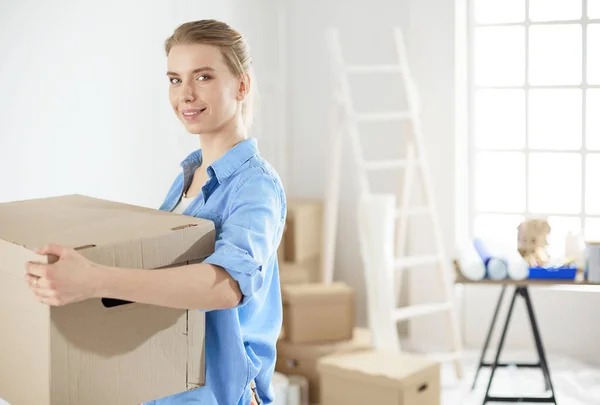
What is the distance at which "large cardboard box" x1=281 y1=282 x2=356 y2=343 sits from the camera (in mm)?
4168

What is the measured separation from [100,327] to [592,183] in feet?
12.3

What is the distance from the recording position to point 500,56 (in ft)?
15.8

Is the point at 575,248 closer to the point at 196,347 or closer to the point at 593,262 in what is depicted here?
the point at 593,262

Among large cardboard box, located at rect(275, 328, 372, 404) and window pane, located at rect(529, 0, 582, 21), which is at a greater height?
window pane, located at rect(529, 0, 582, 21)

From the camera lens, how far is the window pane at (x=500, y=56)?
477 centimetres

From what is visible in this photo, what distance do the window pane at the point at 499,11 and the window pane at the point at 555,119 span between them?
0.41m

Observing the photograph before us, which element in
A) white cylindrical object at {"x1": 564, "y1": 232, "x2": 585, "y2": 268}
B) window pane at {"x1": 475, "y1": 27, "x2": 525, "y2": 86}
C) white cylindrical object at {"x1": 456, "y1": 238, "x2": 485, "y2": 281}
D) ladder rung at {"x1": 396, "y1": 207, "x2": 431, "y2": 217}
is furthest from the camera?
window pane at {"x1": 475, "y1": 27, "x2": 525, "y2": 86}

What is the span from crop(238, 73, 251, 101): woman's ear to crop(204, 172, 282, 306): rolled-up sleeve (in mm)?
197

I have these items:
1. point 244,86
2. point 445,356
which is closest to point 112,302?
point 244,86

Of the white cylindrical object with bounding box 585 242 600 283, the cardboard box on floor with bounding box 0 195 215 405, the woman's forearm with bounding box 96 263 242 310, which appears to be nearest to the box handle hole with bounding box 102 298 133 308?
the cardboard box on floor with bounding box 0 195 215 405

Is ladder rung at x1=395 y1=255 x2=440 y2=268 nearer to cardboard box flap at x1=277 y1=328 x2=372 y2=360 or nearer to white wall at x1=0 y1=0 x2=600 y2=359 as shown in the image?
white wall at x1=0 y1=0 x2=600 y2=359

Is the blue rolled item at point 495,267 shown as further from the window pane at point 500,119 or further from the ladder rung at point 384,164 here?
the window pane at point 500,119

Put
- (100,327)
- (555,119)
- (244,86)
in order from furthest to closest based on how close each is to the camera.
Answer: (555,119) → (244,86) → (100,327)

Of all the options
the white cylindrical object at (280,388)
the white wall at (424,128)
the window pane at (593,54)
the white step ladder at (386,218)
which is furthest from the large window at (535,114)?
the white cylindrical object at (280,388)
